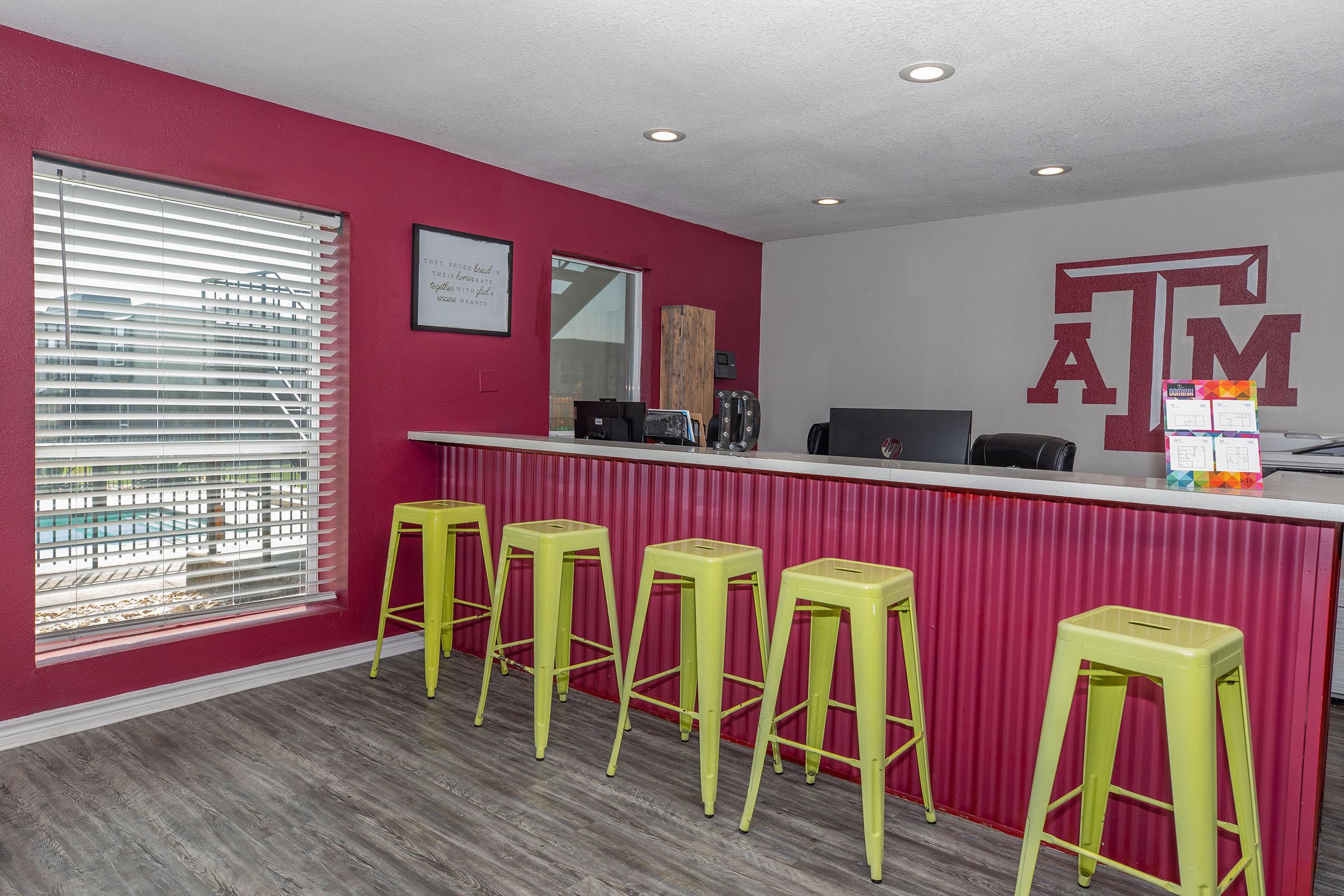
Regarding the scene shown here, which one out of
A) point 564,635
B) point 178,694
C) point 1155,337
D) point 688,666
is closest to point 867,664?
point 688,666

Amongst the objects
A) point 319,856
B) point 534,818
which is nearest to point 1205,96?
point 534,818

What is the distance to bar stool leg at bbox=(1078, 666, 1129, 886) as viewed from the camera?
2.07m

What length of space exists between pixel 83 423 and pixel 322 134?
1518mm

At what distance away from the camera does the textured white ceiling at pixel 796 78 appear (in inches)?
101

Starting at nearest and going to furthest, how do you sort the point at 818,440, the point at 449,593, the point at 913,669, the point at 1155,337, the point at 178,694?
1. the point at 913,669
2. the point at 178,694
3. the point at 449,593
4. the point at 1155,337
5. the point at 818,440

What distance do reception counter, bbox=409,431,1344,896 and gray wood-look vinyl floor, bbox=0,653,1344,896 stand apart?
0.19 meters

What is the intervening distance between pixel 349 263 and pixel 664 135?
59.8 inches

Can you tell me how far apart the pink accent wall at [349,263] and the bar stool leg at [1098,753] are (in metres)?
2.94

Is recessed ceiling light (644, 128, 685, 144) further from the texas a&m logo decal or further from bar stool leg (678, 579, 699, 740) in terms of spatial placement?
the texas a&m logo decal

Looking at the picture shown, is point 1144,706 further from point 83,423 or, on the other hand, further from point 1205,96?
point 83,423

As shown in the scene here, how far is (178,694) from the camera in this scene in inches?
127

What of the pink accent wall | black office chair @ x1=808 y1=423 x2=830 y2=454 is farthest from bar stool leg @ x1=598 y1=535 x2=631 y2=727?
black office chair @ x1=808 y1=423 x2=830 y2=454

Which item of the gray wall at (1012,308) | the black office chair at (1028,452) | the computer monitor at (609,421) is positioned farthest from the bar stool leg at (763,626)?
the gray wall at (1012,308)

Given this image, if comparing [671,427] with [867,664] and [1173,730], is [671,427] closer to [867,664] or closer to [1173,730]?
[867,664]
